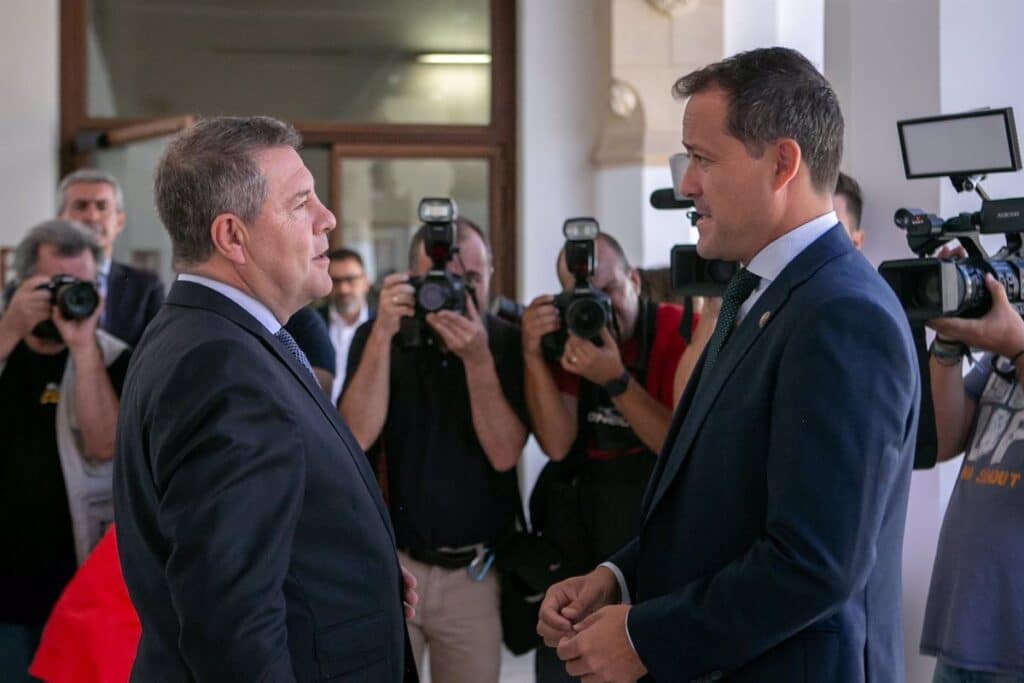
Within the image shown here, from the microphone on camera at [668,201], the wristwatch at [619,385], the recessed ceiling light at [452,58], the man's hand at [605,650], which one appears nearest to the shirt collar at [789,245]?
the man's hand at [605,650]

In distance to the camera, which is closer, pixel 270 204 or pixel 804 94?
pixel 804 94

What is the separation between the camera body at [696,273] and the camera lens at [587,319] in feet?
0.97

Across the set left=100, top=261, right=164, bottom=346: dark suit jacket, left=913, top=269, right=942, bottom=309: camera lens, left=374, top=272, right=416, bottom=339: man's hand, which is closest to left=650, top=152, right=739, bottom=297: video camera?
left=913, top=269, right=942, bottom=309: camera lens

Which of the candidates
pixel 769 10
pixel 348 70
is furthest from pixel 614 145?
pixel 348 70

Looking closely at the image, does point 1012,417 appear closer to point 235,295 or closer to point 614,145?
point 235,295

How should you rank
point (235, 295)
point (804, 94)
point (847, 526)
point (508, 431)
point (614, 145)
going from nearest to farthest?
point (847, 526)
point (804, 94)
point (235, 295)
point (508, 431)
point (614, 145)

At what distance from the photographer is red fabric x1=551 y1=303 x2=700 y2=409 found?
3062 millimetres

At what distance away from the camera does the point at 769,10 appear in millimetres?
6410

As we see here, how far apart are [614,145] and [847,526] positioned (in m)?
4.99

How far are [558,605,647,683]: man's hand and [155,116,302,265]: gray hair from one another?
726mm

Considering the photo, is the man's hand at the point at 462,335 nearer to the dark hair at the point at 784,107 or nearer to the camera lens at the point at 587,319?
the camera lens at the point at 587,319

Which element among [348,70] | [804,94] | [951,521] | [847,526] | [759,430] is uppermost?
[348,70]

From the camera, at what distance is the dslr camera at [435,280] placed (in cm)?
310

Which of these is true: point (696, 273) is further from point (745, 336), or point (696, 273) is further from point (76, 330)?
point (76, 330)
